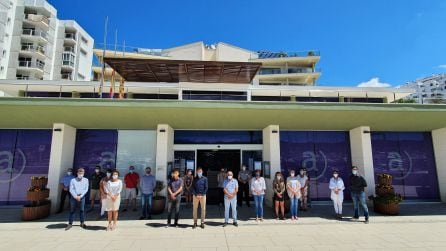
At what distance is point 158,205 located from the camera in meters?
9.39

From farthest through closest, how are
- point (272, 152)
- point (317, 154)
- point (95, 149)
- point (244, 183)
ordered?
point (317, 154) → point (95, 149) → point (272, 152) → point (244, 183)

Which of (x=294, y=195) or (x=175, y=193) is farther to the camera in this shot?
(x=294, y=195)

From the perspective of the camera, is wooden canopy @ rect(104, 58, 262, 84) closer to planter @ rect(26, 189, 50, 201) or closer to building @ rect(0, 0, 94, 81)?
planter @ rect(26, 189, 50, 201)

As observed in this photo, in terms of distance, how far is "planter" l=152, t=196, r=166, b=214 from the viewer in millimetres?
9329

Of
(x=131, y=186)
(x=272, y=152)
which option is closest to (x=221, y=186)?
(x=272, y=152)

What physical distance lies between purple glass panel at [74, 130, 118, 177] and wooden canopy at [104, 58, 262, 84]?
3337 mm

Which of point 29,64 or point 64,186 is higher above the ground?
point 29,64

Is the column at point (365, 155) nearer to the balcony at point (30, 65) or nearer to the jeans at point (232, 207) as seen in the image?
the jeans at point (232, 207)

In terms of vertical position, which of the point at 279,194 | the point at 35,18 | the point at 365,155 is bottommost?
the point at 279,194

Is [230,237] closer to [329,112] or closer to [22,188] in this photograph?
[329,112]

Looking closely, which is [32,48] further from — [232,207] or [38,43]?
[232,207]

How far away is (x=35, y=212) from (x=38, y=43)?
166 ft

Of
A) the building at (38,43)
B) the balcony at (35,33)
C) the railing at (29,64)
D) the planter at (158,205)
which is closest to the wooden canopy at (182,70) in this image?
the planter at (158,205)

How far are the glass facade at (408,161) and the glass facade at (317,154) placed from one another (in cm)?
149
